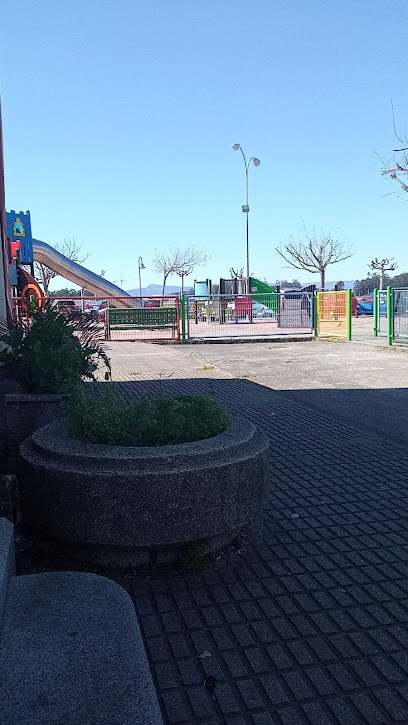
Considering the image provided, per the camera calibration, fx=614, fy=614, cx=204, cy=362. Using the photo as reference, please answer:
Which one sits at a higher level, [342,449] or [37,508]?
[37,508]

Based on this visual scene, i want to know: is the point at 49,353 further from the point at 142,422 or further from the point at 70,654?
the point at 70,654

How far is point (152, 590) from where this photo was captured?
3109mm

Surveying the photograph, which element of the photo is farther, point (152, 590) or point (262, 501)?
point (262, 501)

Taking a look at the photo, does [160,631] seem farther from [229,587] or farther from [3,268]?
[3,268]

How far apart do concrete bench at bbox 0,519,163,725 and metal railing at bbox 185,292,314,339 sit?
19.8 meters

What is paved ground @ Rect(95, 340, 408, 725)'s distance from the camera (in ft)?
7.57

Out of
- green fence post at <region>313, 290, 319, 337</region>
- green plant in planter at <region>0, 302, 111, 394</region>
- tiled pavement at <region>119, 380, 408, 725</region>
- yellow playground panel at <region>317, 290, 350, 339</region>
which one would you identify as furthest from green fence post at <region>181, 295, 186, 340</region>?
tiled pavement at <region>119, 380, 408, 725</region>

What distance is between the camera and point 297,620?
112 inches

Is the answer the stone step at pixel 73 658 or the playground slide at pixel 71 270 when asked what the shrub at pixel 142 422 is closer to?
the stone step at pixel 73 658

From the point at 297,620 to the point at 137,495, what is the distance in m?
0.94

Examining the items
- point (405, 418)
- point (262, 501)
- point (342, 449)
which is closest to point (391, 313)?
point (405, 418)

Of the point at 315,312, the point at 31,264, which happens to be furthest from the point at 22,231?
the point at 315,312

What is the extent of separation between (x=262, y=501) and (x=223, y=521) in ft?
1.14

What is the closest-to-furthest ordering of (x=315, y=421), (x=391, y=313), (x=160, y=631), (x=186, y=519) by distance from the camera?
(x=160, y=631) < (x=186, y=519) < (x=315, y=421) < (x=391, y=313)
